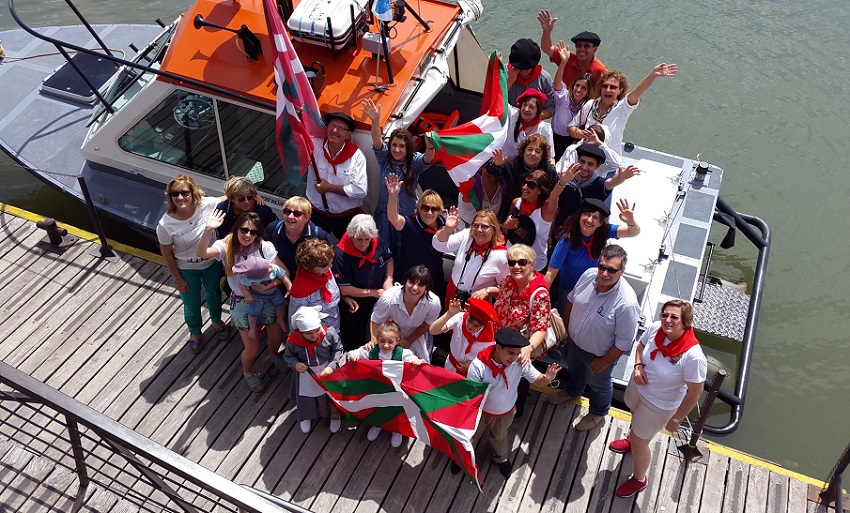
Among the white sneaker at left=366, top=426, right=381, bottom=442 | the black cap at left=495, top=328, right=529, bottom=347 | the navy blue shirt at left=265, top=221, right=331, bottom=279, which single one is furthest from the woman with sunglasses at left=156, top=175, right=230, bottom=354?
the black cap at left=495, top=328, right=529, bottom=347

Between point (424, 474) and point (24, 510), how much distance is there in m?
2.88

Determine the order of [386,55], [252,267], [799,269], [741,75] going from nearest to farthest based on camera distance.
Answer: [252,267] → [386,55] → [799,269] → [741,75]

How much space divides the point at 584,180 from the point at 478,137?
0.96 meters

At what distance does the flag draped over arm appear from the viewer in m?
5.96

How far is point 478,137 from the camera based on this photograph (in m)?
6.37

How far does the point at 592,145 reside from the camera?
6.11 metres

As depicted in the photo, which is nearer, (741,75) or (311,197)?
(311,197)

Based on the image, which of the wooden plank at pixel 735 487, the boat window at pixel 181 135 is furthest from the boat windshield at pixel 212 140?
the wooden plank at pixel 735 487

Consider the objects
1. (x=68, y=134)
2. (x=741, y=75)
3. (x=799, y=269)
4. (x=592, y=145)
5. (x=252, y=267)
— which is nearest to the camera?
(x=252, y=267)

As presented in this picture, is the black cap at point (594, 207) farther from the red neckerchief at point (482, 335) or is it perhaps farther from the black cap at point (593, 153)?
the red neckerchief at point (482, 335)

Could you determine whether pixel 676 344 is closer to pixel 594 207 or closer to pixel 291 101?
pixel 594 207

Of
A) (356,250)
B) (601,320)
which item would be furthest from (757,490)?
(356,250)

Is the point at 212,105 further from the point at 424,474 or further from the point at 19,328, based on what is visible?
the point at 424,474

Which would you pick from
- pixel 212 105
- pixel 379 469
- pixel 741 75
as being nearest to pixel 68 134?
pixel 212 105
